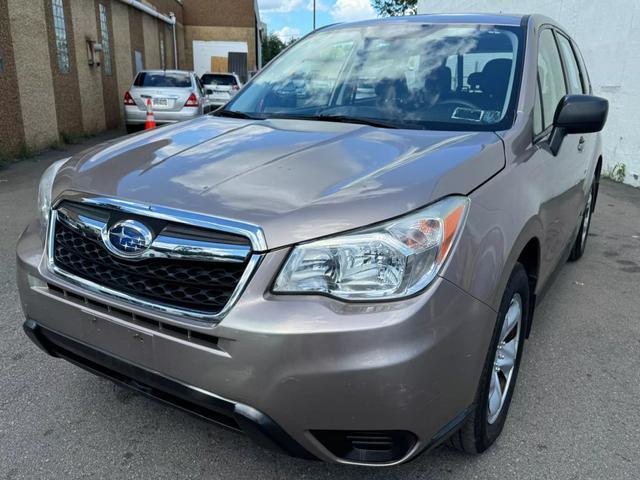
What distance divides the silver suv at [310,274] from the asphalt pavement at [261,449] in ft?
0.90

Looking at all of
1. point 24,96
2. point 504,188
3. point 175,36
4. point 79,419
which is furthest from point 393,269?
point 175,36

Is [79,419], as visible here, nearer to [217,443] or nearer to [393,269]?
[217,443]

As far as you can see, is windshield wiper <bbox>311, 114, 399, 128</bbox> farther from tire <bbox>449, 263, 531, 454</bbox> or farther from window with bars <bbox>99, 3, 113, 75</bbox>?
window with bars <bbox>99, 3, 113, 75</bbox>

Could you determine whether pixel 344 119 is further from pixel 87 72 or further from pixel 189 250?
pixel 87 72

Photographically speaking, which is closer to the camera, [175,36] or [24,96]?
[24,96]

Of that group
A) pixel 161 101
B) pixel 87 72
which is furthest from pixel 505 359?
pixel 87 72

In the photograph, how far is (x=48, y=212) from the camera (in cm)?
220

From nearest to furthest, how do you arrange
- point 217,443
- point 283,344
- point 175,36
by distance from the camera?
point 283,344 < point 217,443 < point 175,36

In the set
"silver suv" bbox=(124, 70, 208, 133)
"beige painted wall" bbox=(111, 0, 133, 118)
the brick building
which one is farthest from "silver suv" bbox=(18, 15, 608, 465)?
"beige painted wall" bbox=(111, 0, 133, 118)

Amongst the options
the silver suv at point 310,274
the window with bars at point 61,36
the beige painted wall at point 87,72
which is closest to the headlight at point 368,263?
the silver suv at point 310,274

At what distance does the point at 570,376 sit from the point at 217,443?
1947mm

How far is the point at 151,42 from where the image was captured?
861 inches

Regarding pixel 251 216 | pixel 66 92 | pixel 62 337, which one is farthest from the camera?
pixel 66 92

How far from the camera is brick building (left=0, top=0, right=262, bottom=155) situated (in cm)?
964
